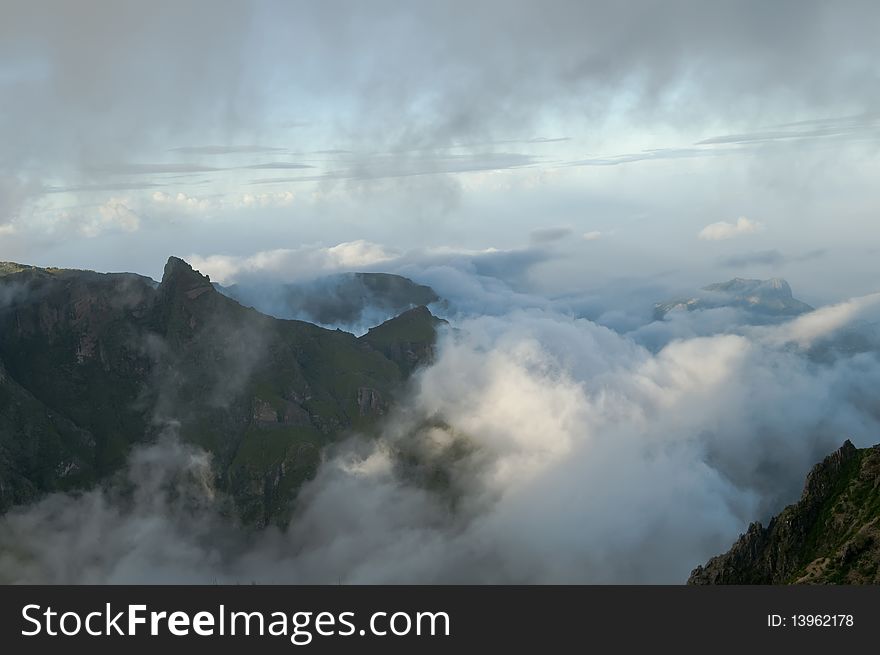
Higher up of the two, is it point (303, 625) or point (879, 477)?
point (879, 477)

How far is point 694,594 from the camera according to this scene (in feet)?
356

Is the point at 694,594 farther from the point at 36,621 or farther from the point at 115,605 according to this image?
the point at 36,621

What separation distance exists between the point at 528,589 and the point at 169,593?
172ft

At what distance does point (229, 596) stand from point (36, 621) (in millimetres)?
26680

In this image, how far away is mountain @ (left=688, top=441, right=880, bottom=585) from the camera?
15400 cm

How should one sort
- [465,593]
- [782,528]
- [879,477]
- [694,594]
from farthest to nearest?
[782,528]
[879,477]
[694,594]
[465,593]

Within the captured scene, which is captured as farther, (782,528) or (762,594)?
(782,528)

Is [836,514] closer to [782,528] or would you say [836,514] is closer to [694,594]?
[782,528]

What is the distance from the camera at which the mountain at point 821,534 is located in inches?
6063

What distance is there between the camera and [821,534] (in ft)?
587

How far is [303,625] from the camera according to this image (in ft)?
303

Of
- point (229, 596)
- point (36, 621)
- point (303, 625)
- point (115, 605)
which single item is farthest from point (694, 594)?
point (36, 621)

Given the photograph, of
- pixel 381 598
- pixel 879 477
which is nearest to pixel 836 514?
pixel 879 477

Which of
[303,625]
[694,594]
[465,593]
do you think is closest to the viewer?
[303,625]
